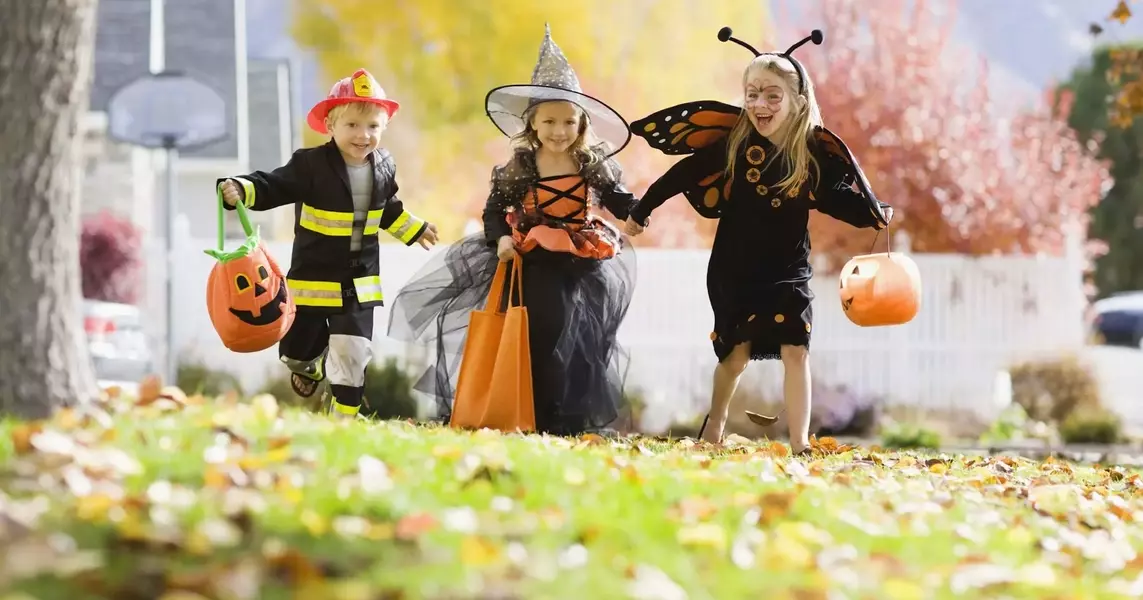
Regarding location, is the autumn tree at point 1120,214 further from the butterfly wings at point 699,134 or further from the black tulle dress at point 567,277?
the black tulle dress at point 567,277

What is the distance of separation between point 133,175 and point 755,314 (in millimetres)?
15851

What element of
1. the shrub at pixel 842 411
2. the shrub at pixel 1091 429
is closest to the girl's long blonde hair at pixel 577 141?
the shrub at pixel 842 411

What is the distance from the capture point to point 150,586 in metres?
2.62

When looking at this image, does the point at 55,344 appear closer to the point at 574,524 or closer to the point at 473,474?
the point at 473,474

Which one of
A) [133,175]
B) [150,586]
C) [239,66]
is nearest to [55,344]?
[150,586]

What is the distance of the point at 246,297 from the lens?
557 centimetres

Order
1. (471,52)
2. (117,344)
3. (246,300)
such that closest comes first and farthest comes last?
1. (246,300)
2. (117,344)
3. (471,52)

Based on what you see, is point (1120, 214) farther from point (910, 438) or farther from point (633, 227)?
point (633, 227)

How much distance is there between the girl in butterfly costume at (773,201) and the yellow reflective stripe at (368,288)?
1302mm

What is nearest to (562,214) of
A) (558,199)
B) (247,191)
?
(558,199)

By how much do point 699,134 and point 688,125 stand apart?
0.07 metres

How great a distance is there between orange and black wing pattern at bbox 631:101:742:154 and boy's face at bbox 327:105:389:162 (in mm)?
1217

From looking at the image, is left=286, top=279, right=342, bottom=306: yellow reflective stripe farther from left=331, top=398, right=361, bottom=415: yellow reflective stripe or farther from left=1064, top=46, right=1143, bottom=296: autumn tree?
left=1064, top=46, right=1143, bottom=296: autumn tree

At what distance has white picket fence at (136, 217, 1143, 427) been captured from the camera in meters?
14.3
